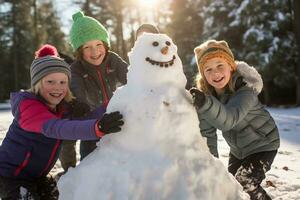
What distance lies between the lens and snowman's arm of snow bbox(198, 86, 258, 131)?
2.72 meters

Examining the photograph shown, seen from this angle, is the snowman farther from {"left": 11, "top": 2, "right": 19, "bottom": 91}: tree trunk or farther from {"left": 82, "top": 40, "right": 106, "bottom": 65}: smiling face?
{"left": 11, "top": 2, "right": 19, "bottom": 91}: tree trunk

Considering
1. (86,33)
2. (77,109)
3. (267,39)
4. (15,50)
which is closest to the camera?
(77,109)

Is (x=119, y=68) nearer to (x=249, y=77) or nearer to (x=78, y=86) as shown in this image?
(x=78, y=86)

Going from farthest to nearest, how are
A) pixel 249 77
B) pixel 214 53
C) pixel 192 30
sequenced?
pixel 192 30, pixel 249 77, pixel 214 53

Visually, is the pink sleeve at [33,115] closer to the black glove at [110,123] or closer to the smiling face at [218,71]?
the black glove at [110,123]

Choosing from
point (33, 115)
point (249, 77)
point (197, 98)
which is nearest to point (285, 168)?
point (249, 77)

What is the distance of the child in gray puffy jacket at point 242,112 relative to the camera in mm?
3225

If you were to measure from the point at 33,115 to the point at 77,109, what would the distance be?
18.5 inches

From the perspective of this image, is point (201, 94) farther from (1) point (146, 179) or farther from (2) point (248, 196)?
(2) point (248, 196)

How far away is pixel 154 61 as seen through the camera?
8.09ft

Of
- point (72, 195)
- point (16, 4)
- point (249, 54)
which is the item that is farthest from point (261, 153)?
point (16, 4)

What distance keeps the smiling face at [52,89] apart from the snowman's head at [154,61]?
604 millimetres

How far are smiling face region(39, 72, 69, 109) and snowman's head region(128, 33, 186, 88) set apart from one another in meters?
0.60

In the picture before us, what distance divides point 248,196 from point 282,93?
14.2m
